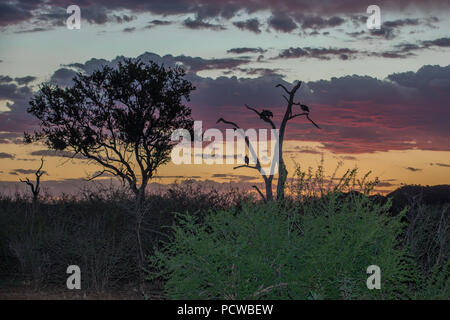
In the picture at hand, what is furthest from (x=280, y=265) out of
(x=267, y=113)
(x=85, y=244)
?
A: (x=267, y=113)

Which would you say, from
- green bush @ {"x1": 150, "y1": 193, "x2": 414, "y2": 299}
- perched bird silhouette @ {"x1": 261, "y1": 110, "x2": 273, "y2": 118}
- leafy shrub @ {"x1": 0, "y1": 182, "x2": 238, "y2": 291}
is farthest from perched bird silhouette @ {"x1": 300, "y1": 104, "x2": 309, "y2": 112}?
green bush @ {"x1": 150, "y1": 193, "x2": 414, "y2": 299}

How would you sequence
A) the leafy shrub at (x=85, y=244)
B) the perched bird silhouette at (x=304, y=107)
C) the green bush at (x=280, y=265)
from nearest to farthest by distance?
the green bush at (x=280, y=265) → the leafy shrub at (x=85, y=244) → the perched bird silhouette at (x=304, y=107)

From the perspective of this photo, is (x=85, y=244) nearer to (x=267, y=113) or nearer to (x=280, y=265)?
(x=280, y=265)

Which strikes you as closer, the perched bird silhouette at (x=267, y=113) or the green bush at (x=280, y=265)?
the green bush at (x=280, y=265)

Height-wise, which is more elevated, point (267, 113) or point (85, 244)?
point (267, 113)

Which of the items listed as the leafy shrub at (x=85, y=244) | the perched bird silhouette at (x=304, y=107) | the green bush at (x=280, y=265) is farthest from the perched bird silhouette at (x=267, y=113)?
the green bush at (x=280, y=265)

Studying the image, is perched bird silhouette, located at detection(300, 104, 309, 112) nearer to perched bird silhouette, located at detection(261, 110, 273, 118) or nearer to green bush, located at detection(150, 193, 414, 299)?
perched bird silhouette, located at detection(261, 110, 273, 118)

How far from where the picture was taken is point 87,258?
399 inches

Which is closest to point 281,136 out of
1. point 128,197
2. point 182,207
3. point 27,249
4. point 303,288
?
point 182,207

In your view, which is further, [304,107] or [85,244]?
[304,107]

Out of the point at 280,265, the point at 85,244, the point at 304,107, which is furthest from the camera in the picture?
the point at 304,107

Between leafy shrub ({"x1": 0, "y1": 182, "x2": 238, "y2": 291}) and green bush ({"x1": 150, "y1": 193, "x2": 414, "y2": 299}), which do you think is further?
leafy shrub ({"x1": 0, "y1": 182, "x2": 238, "y2": 291})

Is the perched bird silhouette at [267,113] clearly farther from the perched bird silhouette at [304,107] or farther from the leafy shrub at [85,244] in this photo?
the leafy shrub at [85,244]
